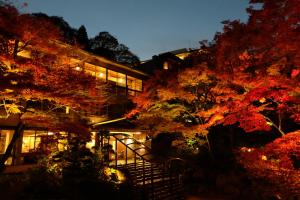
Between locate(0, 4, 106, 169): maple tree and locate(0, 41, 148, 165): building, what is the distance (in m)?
1.51

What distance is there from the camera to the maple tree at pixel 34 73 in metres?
11.9

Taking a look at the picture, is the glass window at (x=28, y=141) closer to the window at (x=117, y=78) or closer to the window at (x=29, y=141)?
the window at (x=29, y=141)

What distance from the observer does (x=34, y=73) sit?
12336 millimetres

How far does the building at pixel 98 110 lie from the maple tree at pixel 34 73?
1.51 m

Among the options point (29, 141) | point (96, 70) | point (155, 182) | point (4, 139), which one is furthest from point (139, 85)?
point (155, 182)

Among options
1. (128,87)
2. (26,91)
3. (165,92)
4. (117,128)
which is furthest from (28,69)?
(128,87)

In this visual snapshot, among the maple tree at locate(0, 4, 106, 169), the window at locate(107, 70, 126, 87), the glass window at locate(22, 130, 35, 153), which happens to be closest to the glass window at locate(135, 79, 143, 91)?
the window at locate(107, 70, 126, 87)

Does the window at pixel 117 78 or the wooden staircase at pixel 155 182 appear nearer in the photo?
the wooden staircase at pixel 155 182

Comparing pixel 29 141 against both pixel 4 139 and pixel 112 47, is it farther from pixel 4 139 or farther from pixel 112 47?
pixel 112 47

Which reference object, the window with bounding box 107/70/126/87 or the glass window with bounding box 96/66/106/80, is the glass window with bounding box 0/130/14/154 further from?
the window with bounding box 107/70/126/87

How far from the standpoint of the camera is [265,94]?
13.5m

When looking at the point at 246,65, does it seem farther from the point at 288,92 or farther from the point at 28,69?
the point at 28,69

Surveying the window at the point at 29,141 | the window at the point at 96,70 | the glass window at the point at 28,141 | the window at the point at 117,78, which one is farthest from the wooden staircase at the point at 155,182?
the window at the point at 117,78

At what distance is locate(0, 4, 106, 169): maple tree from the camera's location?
11867 mm
